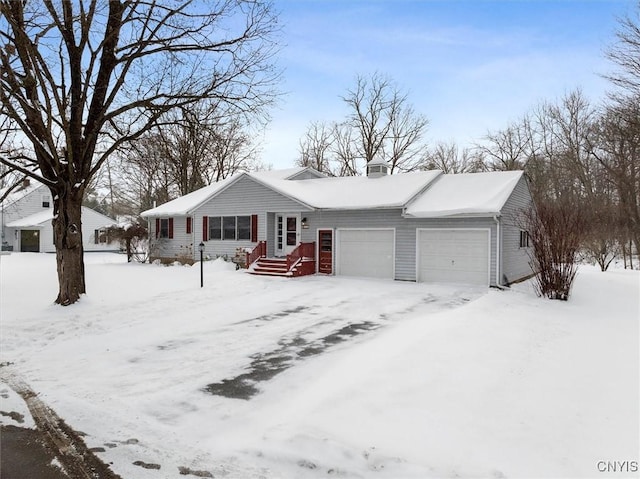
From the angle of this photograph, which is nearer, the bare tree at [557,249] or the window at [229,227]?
the bare tree at [557,249]

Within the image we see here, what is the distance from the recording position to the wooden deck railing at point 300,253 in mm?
16219

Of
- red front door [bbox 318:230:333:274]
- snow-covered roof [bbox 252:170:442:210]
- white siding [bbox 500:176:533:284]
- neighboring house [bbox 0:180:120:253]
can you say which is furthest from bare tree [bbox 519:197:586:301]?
neighboring house [bbox 0:180:120:253]

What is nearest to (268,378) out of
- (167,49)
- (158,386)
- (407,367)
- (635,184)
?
(158,386)

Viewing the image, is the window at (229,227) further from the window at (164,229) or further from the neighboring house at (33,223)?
the neighboring house at (33,223)

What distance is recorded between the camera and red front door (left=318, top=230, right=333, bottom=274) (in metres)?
16.8

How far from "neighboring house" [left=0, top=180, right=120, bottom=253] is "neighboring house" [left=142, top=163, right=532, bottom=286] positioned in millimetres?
17688

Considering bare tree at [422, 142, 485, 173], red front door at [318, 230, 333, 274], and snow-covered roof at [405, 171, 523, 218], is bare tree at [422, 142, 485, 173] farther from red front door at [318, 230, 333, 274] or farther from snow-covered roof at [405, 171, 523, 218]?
red front door at [318, 230, 333, 274]

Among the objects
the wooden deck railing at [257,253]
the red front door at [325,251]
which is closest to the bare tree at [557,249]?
the red front door at [325,251]

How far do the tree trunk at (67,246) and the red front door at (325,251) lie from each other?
8.89 meters

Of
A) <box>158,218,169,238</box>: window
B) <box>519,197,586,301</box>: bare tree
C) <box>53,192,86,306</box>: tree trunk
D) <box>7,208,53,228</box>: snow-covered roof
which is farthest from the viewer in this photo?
<box>7,208,53,228</box>: snow-covered roof

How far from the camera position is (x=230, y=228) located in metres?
19.2

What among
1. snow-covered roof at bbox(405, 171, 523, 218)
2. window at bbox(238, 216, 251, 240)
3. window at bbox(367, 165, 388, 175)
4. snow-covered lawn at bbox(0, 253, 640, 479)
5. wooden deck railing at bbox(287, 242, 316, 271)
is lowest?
snow-covered lawn at bbox(0, 253, 640, 479)

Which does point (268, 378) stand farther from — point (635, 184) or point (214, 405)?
point (635, 184)

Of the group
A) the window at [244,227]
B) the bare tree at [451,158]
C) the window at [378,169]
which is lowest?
the window at [244,227]
